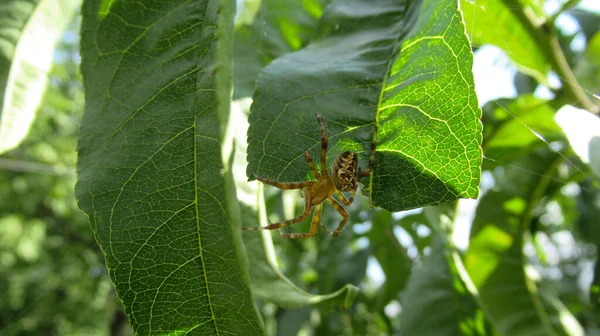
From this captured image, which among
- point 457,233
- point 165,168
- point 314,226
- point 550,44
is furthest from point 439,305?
point 165,168

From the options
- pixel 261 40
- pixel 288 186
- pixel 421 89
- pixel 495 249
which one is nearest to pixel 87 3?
pixel 421 89

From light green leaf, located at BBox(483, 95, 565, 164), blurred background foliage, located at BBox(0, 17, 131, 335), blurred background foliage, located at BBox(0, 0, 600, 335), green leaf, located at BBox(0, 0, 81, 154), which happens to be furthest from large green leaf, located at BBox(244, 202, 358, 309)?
blurred background foliage, located at BBox(0, 17, 131, 335)

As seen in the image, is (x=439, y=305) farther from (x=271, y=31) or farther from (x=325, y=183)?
(x=271, y=31)

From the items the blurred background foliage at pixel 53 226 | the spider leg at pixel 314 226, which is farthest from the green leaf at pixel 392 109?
the blurred background foliage at pixel 53 226

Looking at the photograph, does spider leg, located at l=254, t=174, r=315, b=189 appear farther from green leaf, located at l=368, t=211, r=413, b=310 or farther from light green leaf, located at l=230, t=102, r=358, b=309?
green leaf, located at l=368, t=211, r=413, b=310

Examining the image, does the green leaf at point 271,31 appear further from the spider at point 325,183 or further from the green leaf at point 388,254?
the green leaf at point 388,254

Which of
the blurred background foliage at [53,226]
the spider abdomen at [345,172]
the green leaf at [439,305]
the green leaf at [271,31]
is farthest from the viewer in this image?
the blurred background foliage at [53,226]
